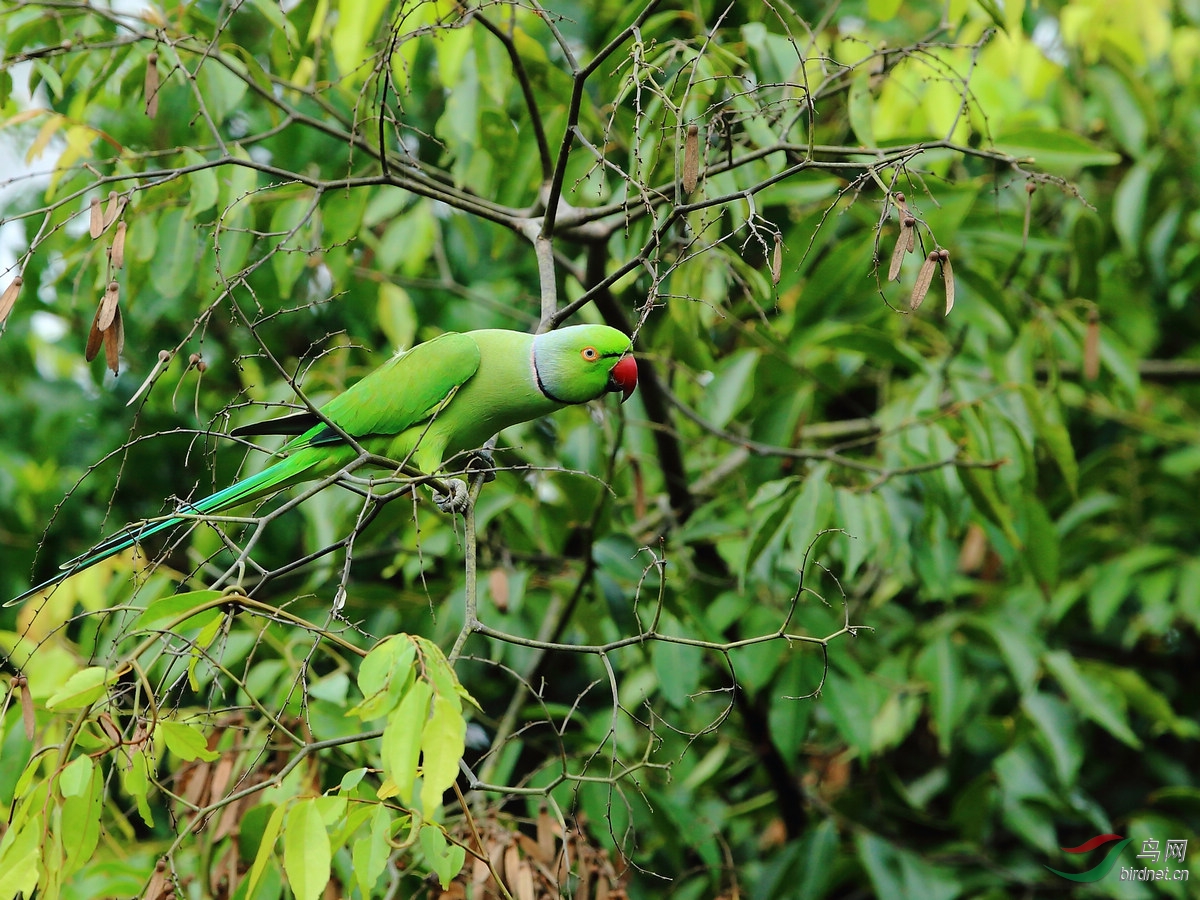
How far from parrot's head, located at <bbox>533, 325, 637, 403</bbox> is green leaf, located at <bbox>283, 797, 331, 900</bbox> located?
1282 mm

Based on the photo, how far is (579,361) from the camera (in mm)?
2594

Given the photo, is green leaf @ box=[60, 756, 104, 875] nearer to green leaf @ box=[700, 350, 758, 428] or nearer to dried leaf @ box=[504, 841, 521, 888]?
dried leaf @ box=[504, 841, 521, 888]

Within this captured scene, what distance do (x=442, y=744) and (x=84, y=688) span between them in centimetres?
57

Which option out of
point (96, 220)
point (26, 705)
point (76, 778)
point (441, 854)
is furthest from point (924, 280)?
point (26, 705)

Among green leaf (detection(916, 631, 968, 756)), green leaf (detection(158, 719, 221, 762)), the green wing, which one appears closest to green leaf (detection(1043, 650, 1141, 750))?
green leaf (detection(916, 631, 968, 756))

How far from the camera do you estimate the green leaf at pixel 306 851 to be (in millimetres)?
1544

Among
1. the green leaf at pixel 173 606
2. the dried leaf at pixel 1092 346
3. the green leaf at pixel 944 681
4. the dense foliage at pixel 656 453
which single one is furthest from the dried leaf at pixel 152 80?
the green leaf at pixel 944 681

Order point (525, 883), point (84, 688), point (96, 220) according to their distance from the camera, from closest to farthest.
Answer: point (84, 688) < point (96, 220) < point (525, 883)

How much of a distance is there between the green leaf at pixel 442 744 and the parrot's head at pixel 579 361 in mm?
1279

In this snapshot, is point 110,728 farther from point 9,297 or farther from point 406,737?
point 9,297

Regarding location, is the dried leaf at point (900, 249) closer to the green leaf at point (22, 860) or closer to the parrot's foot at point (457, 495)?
the parrot's foot at point (457, 495)

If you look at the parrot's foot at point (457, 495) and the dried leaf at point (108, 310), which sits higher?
the dried leaf at point (108, 310)

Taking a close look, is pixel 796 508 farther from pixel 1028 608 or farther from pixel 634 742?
pixel 1028 608

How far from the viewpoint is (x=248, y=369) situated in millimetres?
4762
